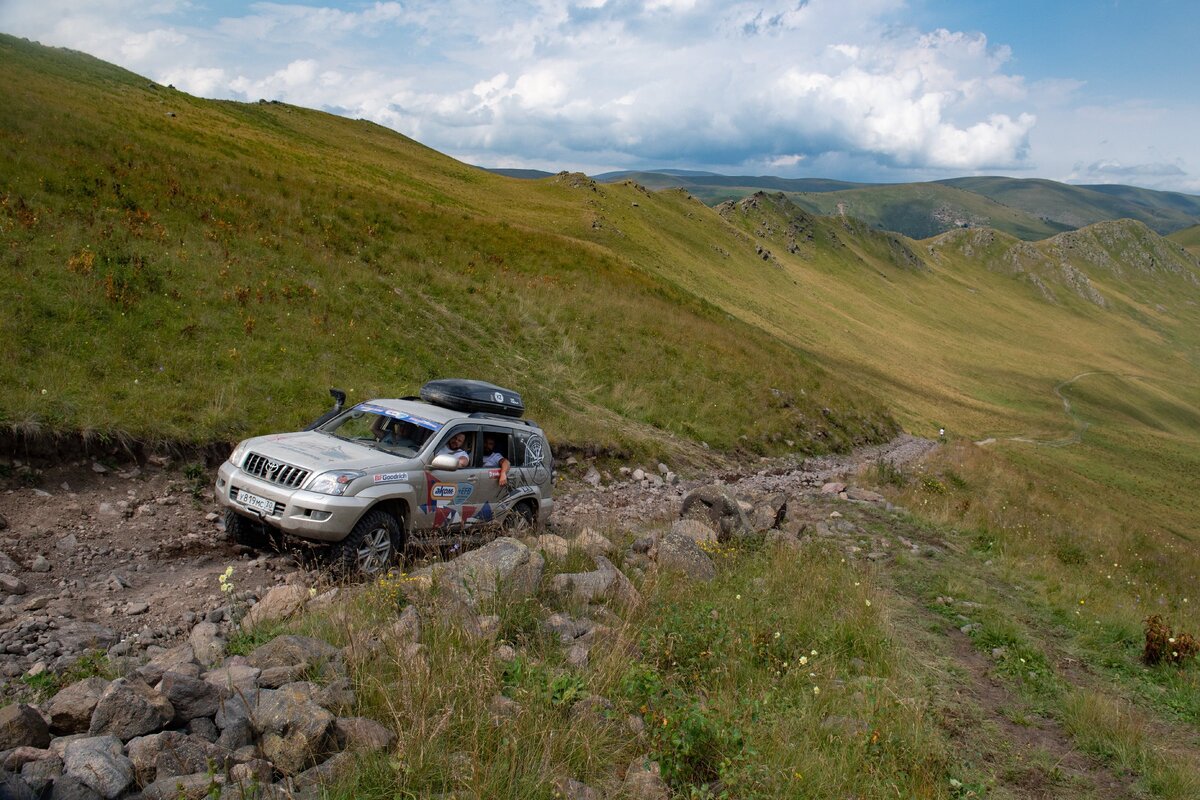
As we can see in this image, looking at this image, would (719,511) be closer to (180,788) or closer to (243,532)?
(243,532)

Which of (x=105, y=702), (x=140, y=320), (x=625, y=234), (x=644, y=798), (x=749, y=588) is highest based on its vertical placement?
(x=625, y=234)

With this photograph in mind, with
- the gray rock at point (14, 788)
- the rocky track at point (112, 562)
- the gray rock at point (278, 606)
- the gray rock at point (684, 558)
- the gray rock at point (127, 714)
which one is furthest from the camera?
the gray rock at point (684, 558)

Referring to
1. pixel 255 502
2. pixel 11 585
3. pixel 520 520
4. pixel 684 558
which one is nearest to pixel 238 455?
pixel 255 502

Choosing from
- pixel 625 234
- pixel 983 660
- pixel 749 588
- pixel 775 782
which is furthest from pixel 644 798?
pixel 625 234

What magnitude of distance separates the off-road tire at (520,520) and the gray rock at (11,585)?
224 inches

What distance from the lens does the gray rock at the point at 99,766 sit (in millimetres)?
3637

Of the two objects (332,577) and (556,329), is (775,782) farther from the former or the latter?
(556,329)

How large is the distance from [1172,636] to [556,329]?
789 inches

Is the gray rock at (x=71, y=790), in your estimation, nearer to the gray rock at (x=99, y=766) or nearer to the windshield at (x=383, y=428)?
the gray rock at (x=99, y=766)

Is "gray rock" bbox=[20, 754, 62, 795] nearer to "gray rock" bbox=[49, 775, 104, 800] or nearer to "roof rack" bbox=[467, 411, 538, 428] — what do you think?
"gray rock" bbox=[49, 775, 104, 800]

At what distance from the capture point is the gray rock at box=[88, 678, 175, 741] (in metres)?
4.12

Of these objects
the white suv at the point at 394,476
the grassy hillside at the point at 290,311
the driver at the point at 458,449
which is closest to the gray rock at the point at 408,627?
the white suv at the point at 394,476

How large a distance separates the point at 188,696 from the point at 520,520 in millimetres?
6621

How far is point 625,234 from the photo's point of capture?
6275cm
